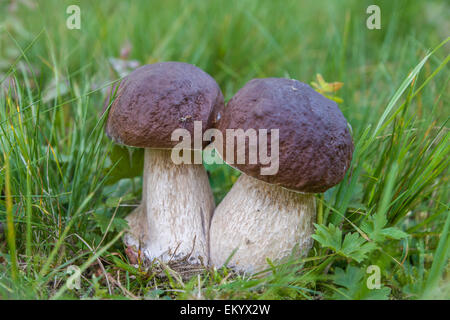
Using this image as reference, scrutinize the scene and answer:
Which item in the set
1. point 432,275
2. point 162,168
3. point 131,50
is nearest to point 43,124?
point 162,168

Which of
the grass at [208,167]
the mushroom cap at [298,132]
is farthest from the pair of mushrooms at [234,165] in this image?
the grass at [208,167]

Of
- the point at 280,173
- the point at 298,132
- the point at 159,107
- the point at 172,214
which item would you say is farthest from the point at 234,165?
the point at 172,214

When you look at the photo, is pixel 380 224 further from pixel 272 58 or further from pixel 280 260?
pixel 272 58

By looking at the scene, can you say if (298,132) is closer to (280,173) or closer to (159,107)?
(280,173)

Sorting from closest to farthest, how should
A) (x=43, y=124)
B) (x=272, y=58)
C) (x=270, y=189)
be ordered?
(x=270, y=189) < (x=43, y=124) < (x=272, y=58)

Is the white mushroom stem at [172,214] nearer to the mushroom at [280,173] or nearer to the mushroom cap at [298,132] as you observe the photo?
the mushroom at [280,173]

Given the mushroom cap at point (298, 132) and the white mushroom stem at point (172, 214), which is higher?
the mushroom cap at point (298, 132)
